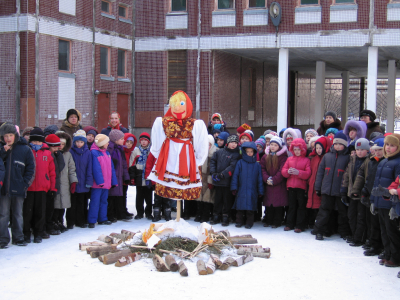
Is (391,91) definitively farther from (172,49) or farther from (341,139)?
(341,139)

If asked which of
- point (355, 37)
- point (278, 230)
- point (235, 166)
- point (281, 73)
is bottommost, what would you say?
point (278, 230)

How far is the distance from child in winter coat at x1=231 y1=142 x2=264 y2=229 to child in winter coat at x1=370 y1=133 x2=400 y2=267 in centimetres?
236

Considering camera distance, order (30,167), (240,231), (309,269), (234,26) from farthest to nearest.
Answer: (234,26) → (240,231) → (30,167) → (309,269)

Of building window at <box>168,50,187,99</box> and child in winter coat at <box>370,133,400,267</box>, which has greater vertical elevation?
building window at <box>168,50,187,99</box>

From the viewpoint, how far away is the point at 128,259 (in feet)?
18.2

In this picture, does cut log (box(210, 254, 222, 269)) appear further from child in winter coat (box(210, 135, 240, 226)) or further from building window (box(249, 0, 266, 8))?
building window (box(249, 0, 266, 8))

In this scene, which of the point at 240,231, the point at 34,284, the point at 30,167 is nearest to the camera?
the point at 34,284

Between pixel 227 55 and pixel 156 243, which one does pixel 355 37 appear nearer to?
pixel 227 55

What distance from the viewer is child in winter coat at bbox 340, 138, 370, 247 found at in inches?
260

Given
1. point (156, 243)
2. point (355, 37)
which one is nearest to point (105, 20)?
point (355, 37)

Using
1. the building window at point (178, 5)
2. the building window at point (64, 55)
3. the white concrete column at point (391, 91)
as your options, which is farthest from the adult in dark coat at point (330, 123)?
the white concrete column at point (391, 91)

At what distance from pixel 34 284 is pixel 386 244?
4.23 metres

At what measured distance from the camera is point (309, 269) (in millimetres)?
5539

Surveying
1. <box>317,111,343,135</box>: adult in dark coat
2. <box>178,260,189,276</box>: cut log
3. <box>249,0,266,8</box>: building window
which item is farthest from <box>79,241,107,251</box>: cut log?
<box>249,0,266,8</box>: building window
